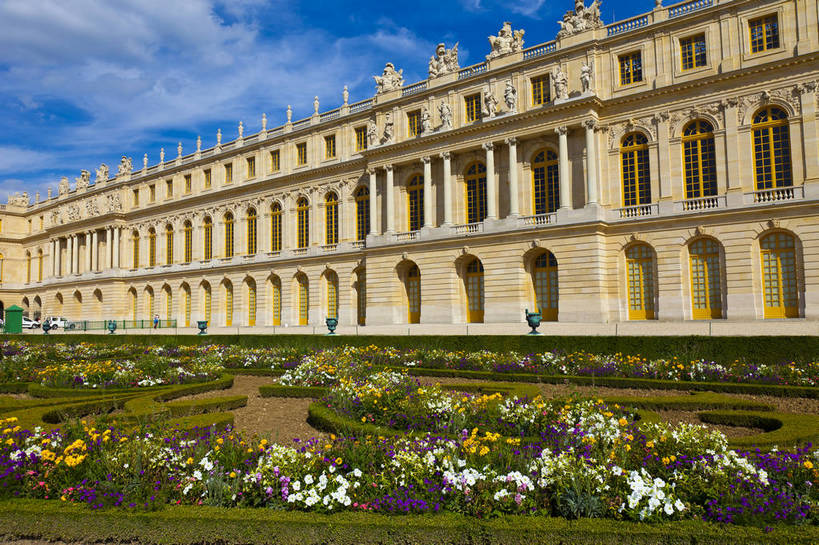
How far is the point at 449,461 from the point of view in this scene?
6832 millimetres

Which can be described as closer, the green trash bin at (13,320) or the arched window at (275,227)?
the green trash bin at (13,320)

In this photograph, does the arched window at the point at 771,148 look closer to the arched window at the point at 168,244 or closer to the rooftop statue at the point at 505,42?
the rooftop statue at the point at 505,42

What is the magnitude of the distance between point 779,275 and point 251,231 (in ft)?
139

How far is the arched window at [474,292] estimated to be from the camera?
38.6 m

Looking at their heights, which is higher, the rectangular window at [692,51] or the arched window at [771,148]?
the rectangular window at [692,51]

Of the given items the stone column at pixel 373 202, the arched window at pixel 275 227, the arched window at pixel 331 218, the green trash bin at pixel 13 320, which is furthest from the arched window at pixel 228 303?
the stone column at pixel 373 202

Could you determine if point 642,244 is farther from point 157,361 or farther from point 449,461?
point 449,461

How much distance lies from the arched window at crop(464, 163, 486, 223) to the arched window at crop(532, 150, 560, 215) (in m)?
3.64

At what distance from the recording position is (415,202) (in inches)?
1667

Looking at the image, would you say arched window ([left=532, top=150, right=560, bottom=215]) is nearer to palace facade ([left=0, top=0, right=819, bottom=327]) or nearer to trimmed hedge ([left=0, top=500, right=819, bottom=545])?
palace facade ([left=0, top=0, right=819, bottom=327])

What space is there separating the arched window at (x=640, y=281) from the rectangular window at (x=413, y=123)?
17.8 meters

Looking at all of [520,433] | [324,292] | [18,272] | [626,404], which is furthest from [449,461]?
[18,272]

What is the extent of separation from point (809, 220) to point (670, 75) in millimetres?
10967

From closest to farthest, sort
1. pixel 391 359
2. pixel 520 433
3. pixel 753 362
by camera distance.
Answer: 1. pixel 520 433
2. pixel 753 362
3. pixel 391 359
